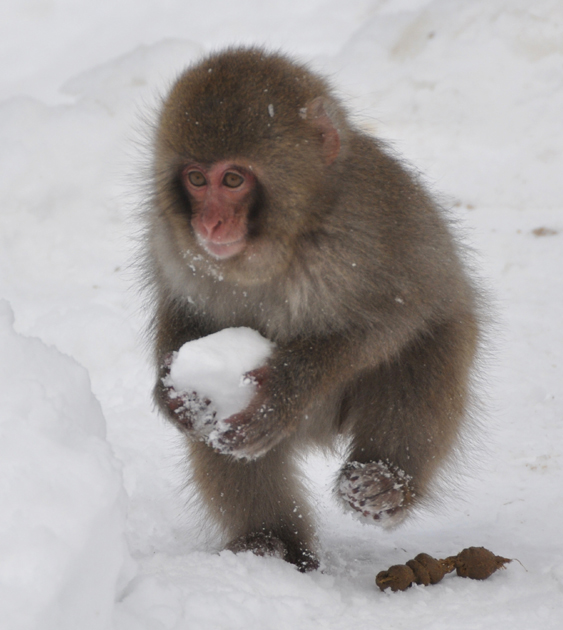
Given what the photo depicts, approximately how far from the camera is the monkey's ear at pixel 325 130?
9.61 ft

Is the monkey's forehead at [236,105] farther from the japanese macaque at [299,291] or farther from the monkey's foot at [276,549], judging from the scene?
the monkey's foot at [276,549]

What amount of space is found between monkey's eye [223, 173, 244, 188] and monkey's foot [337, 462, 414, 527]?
3.71ft

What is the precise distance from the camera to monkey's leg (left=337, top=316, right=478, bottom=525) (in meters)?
3.28

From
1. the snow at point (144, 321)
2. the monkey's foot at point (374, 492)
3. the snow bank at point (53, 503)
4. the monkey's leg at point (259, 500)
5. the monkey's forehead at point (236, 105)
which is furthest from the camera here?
the monkey's leg at point (259, 500)

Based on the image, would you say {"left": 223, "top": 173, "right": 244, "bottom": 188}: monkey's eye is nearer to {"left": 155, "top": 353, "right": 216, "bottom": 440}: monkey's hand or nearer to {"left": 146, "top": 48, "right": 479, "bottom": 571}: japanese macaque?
{"left": 146, "top": 48, "right": 479, "bottom": 571}: japanese macaque

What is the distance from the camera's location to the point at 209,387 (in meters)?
2.85

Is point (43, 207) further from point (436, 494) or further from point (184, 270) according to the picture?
point (436, 494)

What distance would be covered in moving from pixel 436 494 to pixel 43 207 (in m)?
3.37

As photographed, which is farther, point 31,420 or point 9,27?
point 9,27

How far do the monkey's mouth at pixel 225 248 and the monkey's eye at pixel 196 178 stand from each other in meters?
0.19

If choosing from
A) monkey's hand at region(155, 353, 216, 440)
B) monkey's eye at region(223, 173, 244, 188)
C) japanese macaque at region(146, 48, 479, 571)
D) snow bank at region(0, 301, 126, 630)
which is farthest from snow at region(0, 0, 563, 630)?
monkey's eye at region(223, 173, 244, 188)

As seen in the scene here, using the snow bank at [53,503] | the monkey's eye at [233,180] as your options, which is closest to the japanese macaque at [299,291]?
the monkey's eye at [233,180]

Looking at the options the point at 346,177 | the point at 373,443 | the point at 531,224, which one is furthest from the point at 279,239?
the point at 531,224

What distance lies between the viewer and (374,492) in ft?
10.4
